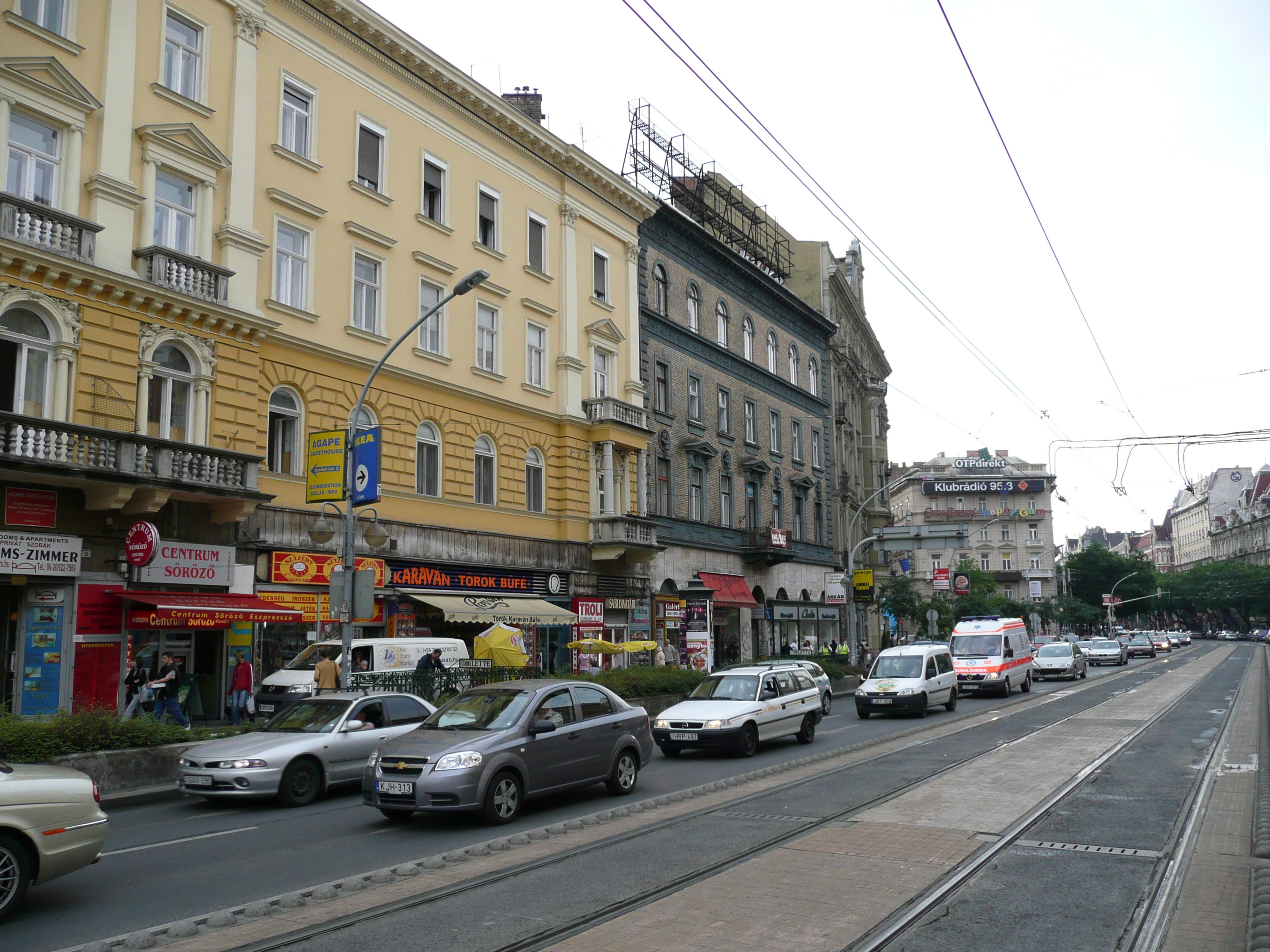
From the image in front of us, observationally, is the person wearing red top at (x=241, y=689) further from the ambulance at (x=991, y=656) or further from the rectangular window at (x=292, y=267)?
the ambulance at (x=991, y=656)

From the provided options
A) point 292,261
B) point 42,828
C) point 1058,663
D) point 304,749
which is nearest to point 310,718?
point 304,749

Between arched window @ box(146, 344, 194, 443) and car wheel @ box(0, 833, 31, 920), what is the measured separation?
1436 centimetres

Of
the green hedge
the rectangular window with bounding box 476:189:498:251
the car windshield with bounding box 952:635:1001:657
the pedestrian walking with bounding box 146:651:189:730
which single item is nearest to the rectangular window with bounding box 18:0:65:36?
the pedestrian walking with bounding box 146:651:189:730

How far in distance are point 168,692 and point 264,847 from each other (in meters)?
9.93

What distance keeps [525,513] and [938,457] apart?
327 feet

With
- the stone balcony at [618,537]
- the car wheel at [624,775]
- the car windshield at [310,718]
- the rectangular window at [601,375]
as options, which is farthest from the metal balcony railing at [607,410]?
the car wheel at [624,775]

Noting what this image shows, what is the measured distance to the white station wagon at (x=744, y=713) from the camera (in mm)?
17266

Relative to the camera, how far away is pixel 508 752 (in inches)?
451

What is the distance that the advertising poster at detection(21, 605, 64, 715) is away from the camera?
18.7 m

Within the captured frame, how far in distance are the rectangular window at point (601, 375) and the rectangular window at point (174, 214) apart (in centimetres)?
1557

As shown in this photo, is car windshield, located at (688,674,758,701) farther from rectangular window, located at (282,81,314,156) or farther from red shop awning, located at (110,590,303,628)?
rectangular window, located at (282,81,314,156)

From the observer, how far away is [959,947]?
6.78m

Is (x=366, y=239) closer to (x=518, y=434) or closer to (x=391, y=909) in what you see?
(x=518, y=434)

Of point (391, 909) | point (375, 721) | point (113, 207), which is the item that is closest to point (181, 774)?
point (375, 721)
